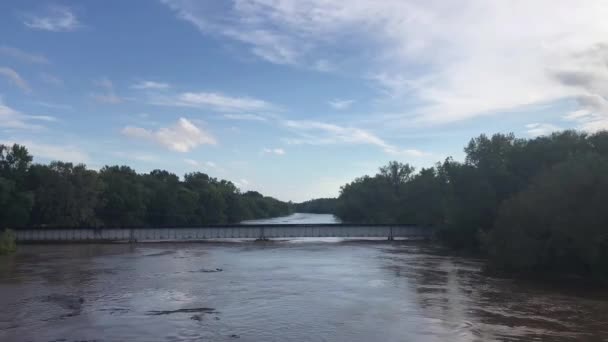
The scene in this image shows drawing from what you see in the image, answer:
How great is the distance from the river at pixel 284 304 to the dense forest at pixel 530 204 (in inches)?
113

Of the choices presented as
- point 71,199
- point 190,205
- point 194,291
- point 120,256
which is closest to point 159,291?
point 194,291

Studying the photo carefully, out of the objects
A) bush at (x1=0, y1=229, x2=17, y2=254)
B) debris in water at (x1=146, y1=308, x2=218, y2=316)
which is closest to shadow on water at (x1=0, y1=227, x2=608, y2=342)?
debris in water at (x1=146, y1=308, x2=218, y2=316)

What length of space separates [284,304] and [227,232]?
58321mm

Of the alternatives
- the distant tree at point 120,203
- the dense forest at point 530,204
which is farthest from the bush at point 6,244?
the dense forest at point 530,204

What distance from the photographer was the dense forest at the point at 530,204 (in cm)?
3450

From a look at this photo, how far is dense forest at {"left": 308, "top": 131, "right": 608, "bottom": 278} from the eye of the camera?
3450cm

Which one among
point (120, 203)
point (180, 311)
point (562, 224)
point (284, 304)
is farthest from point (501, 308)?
point (120, 203)

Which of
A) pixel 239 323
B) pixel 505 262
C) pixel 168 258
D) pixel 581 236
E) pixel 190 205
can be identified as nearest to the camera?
pixel 239 323

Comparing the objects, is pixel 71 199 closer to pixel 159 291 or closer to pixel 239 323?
pixel 159 291

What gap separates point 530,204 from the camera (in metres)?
38.5

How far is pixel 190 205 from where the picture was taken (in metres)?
141

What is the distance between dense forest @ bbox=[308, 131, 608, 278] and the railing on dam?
5.74 metres

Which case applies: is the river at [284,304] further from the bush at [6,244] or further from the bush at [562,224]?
the bush at [6,244]

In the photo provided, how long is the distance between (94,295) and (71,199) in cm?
6401
